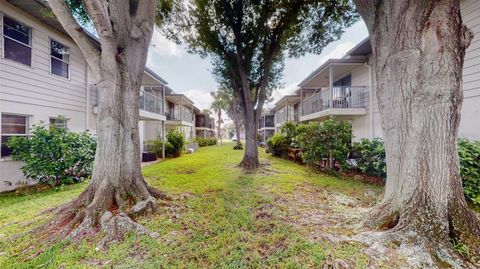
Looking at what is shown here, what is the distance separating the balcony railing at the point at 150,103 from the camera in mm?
12328

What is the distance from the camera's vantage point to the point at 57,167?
6.72 metres


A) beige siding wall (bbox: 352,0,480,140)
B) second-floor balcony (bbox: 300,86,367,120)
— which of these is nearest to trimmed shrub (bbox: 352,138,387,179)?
beige siding wall (bbox: 352,0,480,140)

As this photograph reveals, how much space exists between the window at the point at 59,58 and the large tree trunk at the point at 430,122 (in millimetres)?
11354

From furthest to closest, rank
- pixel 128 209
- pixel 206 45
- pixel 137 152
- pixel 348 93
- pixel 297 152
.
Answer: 1. pixel 297 152
2. pixel 348 93
3. pixel 206 45
4. pixel 137 152
5. pixel 128 209

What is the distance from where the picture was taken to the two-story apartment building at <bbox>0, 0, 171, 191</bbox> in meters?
6.59

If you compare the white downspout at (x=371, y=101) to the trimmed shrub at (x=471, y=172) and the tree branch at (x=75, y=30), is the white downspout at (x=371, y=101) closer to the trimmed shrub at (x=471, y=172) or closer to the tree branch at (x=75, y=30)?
the trimmed shrub at (x=471, y=172)

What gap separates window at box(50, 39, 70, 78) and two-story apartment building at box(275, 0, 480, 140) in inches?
490

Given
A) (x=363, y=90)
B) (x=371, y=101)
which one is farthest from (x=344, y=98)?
(x=371, y=101)

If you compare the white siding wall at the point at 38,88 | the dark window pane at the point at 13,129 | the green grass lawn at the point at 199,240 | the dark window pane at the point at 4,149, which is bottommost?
the green grass lawn at the point at 199,240

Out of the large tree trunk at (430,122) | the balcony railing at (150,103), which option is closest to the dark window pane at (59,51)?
the balcony railing at (150,103)

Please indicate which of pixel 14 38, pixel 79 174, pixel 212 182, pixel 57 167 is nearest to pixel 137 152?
pixel 212 182

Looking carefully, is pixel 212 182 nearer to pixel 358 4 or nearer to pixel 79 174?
pixel 79 174

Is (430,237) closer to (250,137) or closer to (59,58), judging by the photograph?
(250,137)

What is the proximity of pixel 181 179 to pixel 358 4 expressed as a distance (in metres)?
7.44
